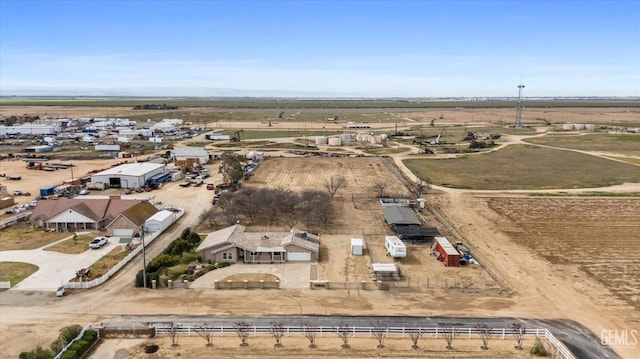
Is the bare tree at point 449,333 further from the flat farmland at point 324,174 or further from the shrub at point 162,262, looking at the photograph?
the flat farmland at point 324,174

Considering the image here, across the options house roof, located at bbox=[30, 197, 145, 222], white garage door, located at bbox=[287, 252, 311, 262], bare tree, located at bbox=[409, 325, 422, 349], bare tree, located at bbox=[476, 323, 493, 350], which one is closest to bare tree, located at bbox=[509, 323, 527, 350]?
bare tree, located at bbox=[476, 323, 493, 350]

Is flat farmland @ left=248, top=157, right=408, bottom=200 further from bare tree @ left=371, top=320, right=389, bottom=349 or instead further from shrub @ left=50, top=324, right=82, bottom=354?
shrub @ left=50, top=324, right=82, bottom=354

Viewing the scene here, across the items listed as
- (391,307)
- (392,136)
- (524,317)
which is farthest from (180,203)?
(392,136)

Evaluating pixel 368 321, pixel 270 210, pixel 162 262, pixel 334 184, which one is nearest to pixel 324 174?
pixel 334 184

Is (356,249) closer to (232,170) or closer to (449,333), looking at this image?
(449,333)

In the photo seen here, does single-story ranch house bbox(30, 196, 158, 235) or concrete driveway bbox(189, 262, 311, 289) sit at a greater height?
single-story ranch house bbox(30, 196, 158, 235)

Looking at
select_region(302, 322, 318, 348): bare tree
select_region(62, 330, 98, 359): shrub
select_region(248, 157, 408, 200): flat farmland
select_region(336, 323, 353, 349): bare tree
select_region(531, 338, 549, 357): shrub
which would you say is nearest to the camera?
select_region(62, 330, 98, 359): shrub
